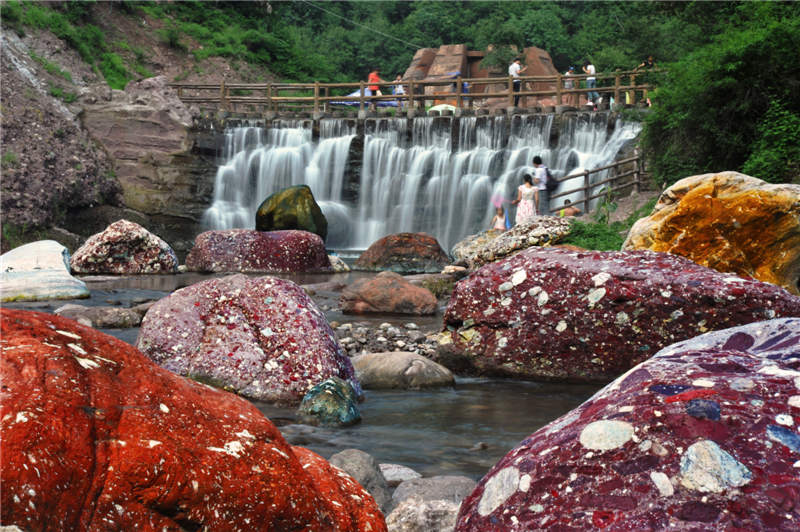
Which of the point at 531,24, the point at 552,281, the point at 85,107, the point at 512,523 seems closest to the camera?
the point at 512,523

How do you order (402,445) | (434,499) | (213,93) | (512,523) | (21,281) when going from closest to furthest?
(512,523), (434,499), (402,445), (21,281), (213,93)

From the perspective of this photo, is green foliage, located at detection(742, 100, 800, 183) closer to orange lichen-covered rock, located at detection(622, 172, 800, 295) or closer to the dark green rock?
orange lichen-covered rock, located at detection(622, 172, 800, 295)

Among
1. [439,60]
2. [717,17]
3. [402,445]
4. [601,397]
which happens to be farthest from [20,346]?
[439,60]

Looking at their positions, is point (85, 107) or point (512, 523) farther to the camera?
point (85, 107)

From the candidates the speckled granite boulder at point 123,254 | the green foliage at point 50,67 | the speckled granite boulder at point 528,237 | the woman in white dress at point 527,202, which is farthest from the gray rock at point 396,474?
the green foliage at point 50,67

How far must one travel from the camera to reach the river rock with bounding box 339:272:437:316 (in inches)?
447

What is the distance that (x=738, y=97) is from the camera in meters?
14.6

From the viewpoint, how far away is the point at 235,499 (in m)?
2.29

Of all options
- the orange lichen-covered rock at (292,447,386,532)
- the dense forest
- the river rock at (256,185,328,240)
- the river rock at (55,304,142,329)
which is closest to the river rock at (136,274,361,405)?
the orange lichen-covered rock at (292,447,386,532)

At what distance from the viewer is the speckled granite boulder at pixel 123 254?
17.3 meters

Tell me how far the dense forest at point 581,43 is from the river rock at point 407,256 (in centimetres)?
557

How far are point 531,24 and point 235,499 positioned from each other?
60079mm

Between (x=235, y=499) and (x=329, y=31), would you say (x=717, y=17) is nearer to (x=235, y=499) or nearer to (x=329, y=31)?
(x=235, y=499)

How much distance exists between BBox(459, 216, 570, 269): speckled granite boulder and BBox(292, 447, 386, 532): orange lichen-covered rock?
11.2 meters
